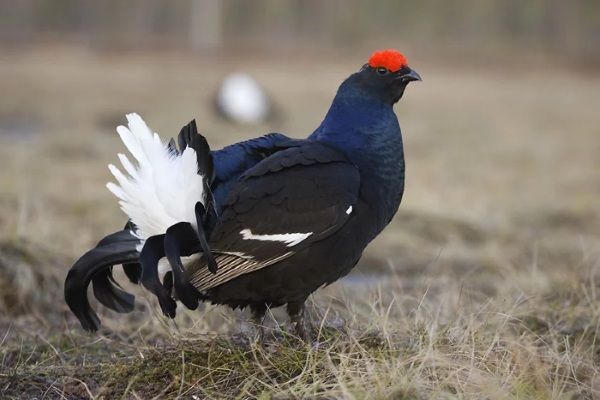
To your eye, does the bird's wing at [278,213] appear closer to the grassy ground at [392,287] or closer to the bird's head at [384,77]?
the grassy ground at [392,287]

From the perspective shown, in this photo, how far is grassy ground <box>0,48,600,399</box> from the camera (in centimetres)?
278

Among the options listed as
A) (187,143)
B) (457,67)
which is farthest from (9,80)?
(187,143)

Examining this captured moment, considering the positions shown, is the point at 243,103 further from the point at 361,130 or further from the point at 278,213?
the point at 278,213

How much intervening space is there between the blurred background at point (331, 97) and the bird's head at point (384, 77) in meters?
1.47

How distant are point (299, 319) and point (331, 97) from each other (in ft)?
51.5

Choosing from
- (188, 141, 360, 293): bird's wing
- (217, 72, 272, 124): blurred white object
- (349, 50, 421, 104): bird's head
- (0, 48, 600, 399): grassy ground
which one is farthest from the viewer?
(217, 72, 272, 124): blurred white object

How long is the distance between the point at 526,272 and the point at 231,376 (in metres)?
2.71

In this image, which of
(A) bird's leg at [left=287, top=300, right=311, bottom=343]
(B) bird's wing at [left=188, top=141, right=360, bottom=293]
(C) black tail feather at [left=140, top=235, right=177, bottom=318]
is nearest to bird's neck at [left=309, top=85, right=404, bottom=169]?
(B) bird's wing at [left=188, top=141, right=360, bottom=293]

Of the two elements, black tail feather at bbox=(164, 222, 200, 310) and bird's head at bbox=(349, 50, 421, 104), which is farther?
bird's head at bbox=(349, 50, 421, 104)

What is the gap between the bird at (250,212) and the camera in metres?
2.84

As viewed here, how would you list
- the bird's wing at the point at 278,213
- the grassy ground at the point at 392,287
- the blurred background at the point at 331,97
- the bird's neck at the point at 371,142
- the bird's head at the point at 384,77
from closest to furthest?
1. the grassy ground at the point at 392,287
2. the bird's wing at the point at 278,213
3. the bird's neck at the point at 371,142
4. the bird's head at the point at 384,77
5. the blurred background at the point at 331,97

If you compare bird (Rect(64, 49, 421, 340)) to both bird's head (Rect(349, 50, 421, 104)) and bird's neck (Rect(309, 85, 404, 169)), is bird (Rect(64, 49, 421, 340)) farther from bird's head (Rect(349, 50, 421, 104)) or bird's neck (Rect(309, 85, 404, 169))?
bird's head (Rect(349, 50, 421, 104))

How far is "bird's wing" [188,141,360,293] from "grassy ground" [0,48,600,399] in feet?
1.01

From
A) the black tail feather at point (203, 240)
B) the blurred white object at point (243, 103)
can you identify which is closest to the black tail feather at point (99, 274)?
the black tail feather at point (203, 240)
